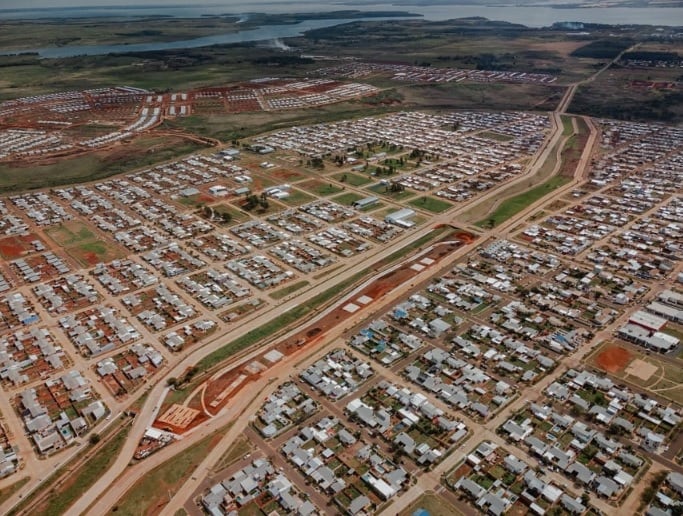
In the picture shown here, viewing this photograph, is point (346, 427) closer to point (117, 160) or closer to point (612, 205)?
point (612, 205)

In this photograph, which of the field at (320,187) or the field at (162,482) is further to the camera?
the field at (320,187)

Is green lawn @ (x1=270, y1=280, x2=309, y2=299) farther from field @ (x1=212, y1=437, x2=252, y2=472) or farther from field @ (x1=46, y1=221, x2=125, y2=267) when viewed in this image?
field @ (x1=46, y1=221, x2=125, y2=267)

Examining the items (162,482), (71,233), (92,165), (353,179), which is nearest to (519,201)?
(353,179)

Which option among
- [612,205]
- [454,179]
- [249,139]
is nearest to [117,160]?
[249,139]

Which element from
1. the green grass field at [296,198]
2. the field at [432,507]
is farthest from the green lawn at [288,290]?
the field at [432,507]

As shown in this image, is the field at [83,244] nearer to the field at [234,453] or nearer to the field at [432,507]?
the field at [234,453]

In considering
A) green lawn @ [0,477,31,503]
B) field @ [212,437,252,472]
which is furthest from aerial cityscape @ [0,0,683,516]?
green lawn @ [0,477,31,503]
